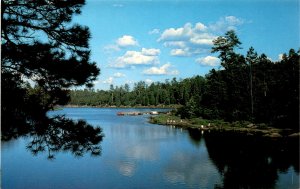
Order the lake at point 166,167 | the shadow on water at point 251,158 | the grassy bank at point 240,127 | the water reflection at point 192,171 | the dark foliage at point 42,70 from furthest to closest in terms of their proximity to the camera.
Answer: the grassy bank at point 240,127
the shadow on water at point 251,158
the water reflection at point 192,171
the lake at point 166,167
the dark foliage at point 42,70

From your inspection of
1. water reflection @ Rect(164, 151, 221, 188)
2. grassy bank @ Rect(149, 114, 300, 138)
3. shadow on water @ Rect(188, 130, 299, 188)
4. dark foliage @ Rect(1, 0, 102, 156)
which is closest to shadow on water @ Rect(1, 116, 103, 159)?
dark foliage @ Rect(1, 0, 102, 156)

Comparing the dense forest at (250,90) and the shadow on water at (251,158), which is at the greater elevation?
the dense forest at (250,90)

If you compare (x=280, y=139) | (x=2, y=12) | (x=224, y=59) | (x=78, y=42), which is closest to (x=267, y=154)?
(x=280, y=139)

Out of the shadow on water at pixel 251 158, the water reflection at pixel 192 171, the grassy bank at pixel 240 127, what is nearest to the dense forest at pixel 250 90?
the grassy bank at pixel 240 127

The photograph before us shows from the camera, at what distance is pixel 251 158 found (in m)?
33.6

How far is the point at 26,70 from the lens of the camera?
9.18 m

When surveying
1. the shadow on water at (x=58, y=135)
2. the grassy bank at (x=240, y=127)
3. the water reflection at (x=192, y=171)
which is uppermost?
the shadow on water at (x=58, y=135)

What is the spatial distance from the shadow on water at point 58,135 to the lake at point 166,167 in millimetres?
12994

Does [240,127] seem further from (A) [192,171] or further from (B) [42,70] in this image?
(B) [42,70]

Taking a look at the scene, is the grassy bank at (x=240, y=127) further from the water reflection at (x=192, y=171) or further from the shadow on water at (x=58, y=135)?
the shadow on water at (x=58, y=135)

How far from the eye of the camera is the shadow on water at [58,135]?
347 inches

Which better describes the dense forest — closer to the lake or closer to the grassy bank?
the grassy bank

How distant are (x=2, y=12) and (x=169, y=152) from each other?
30.7 meters

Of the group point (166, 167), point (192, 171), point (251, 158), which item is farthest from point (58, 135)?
point (251, 158)
